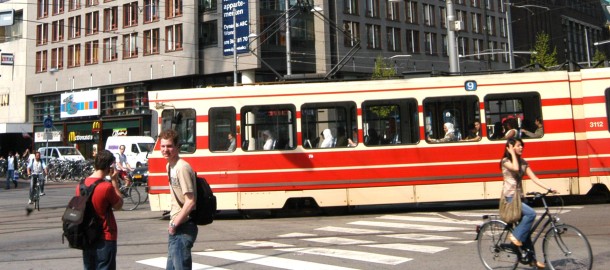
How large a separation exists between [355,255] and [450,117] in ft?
20.4

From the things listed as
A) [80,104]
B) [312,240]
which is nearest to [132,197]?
[312,240]

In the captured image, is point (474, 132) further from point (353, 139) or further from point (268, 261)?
point (268, 261)

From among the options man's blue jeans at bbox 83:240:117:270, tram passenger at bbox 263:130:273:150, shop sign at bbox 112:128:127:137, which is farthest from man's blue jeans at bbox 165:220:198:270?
shop sign at bbox 112:128:127:137

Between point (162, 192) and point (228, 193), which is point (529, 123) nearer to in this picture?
point (228, 193)

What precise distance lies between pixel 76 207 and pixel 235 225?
8412mm

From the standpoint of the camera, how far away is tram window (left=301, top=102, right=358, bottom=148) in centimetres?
1412

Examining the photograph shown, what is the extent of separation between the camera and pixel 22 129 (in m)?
57.2

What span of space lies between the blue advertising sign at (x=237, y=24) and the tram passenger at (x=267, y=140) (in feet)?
81.2

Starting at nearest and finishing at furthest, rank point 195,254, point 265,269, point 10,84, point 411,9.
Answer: point 265,269 → point 195,254 → point 411,9 → point 10,84

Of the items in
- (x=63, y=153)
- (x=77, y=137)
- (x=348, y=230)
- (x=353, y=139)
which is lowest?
(x=348, y=230)

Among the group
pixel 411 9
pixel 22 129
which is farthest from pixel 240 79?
pixel 22 129

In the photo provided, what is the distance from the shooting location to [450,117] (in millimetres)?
14180

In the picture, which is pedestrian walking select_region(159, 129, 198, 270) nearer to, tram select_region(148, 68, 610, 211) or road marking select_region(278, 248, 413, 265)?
road marking select_region(278, 248, 413, 265)

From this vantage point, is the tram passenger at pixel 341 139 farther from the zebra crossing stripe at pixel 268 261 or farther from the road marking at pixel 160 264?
the road marking at pixel 160 264
